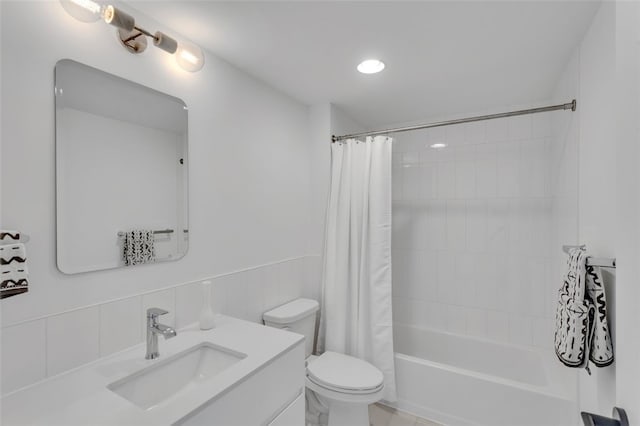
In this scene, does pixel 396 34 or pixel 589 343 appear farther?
Answer: pixel 396 34

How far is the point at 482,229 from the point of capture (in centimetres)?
258

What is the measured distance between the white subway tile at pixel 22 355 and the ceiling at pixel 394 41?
1.33 meters

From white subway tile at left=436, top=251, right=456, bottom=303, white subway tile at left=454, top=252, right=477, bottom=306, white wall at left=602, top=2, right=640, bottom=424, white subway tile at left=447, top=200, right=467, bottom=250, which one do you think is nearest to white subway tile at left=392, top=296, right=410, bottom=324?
white subway tile at left=436, top=251, right=456, bottom=303

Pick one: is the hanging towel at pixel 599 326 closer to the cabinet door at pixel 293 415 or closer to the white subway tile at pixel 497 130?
the cabinet door at pixel 293 415

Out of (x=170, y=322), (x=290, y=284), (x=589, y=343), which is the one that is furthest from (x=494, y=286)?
(x=170, y=322)

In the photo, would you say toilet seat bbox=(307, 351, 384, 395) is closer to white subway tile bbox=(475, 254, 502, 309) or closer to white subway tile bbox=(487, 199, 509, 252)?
white subway tile bbox=(475, 254, 502, 309)

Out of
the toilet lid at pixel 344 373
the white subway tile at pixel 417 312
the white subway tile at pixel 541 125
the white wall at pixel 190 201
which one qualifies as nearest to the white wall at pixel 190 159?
the white wall at pixel 190 201

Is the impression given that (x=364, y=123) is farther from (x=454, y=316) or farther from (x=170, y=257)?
(x=170, y=257)

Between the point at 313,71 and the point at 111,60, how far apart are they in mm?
1099

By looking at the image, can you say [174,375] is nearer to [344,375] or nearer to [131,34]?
[344,375]

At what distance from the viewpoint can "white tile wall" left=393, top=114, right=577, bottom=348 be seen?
7.70ft

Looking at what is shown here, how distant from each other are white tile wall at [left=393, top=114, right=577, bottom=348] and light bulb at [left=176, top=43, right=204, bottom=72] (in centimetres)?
203

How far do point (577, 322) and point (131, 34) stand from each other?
84.5 inches

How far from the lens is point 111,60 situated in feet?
4.06
